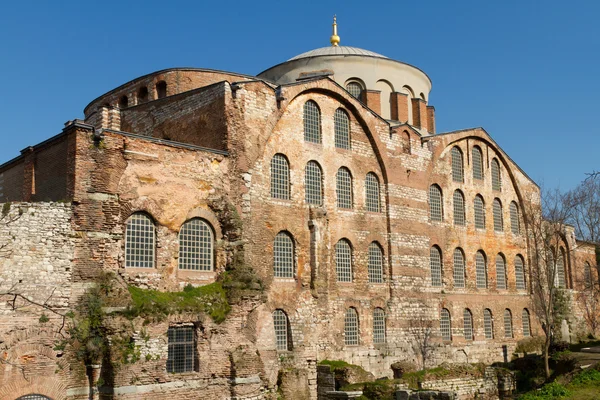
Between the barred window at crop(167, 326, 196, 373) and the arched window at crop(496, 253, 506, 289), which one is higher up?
the arched window at crop(496, 253, 506, 289)

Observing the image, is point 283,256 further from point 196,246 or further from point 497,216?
point 497,216

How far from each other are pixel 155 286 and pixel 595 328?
1194 inches

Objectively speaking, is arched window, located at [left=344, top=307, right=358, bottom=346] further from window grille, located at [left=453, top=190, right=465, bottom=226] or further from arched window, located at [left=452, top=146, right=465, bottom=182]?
arched window, located at [left=452, top=146, right=465, bottom=182]

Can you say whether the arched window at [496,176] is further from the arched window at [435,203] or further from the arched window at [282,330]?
the arched window at [282,330]

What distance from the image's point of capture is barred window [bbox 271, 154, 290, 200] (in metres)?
23.3

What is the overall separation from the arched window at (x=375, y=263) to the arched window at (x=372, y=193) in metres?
1.48

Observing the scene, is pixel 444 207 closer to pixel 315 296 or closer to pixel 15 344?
pixel 315 296

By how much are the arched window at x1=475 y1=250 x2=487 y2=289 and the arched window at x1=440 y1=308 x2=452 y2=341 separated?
10.7ft

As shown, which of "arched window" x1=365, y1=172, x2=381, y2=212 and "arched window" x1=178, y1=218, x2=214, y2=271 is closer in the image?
"arched window" x1=178, y1=218, x2=214, y2=271

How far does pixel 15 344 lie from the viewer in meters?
15.8

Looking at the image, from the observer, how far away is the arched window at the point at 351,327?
2481 cm

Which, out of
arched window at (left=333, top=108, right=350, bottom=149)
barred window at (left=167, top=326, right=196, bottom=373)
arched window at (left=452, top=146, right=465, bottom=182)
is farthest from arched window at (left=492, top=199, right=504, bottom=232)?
barred window at (left=167, top=326, right=196, bottom=373)

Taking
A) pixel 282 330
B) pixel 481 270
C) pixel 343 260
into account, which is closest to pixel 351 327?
pixel 343 260

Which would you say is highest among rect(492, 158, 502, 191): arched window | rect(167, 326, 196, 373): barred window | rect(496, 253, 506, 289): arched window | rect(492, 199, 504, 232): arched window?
rect(492, 158, 502, 191): arched window
